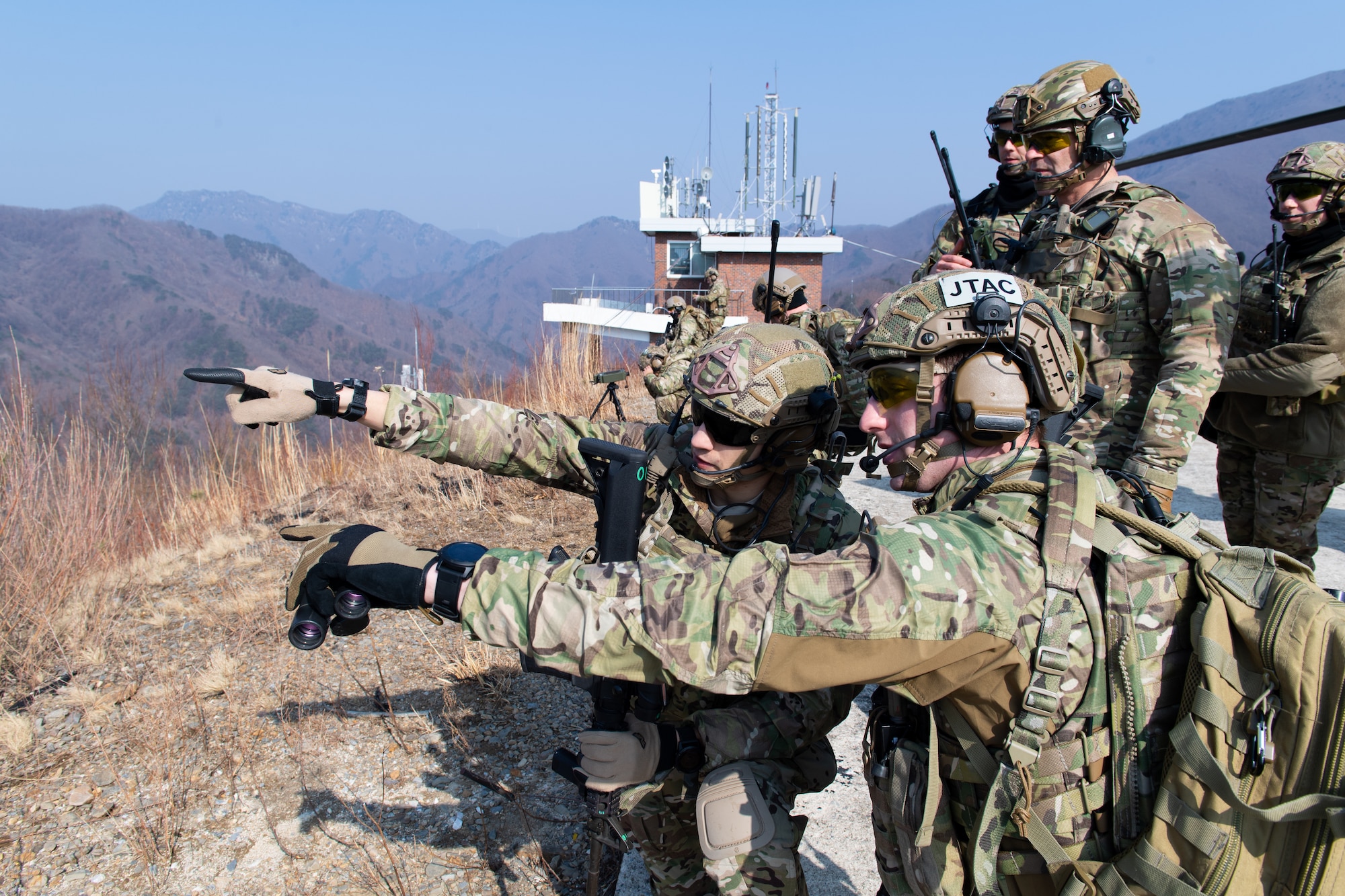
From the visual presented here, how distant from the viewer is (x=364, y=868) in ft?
7.83

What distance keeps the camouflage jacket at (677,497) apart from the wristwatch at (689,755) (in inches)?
2.9

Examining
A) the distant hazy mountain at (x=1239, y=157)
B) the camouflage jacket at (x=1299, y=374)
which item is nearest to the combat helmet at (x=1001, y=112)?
the camouflage jacket at (x=1299, y=374)

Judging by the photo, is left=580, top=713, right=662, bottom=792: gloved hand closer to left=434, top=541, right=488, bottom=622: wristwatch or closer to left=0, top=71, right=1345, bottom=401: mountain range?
left=434, top=541, right=488, bottom=622: wristwatch

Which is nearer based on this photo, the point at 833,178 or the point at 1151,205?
the point at 1151,205

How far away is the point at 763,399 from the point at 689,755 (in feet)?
3.31

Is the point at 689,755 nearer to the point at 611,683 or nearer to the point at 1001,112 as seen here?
the point at 611,683

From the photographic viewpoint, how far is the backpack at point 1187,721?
107cm

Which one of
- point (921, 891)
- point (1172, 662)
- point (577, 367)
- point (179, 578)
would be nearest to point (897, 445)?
point (1172, 662)

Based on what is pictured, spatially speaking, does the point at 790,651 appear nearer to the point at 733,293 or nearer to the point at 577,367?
the point at 577,367

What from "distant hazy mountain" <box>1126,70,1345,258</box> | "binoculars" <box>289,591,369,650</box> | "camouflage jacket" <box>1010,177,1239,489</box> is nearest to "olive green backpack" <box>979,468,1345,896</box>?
"binoculars" <box>289,591,369,650</box>

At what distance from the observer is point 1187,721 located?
1.16m

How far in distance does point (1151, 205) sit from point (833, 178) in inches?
913

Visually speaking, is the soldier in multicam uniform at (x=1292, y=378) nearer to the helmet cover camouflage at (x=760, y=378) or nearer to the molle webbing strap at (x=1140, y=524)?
the helmet cover camouflage at (x=760, y=378)

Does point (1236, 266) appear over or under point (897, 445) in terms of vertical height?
over
